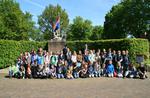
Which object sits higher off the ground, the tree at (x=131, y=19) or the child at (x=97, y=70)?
the tree at (x=131, y=19)

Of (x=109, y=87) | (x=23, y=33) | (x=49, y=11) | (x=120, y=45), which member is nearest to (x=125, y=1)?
(x=49, y=11)

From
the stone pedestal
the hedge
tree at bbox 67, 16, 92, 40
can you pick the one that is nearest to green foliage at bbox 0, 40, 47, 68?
the hedge

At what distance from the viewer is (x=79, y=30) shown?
74.9 m

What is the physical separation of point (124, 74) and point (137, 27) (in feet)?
137

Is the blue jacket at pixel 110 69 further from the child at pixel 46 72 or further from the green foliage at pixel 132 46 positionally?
the green foliage at pixel 132 46

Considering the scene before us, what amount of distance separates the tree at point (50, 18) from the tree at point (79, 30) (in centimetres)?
224

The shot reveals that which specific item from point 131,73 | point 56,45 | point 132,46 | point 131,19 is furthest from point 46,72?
point 131,19

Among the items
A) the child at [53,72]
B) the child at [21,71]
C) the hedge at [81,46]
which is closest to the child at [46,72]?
the child at [53,72]

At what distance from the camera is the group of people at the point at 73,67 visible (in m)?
21.4

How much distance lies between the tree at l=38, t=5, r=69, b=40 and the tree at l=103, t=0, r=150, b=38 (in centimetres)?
995

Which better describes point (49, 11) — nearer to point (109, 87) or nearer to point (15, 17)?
point (15, 17)

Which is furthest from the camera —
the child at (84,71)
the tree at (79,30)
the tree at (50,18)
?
the tree at (79,30)

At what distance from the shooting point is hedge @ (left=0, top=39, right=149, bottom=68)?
2958cm

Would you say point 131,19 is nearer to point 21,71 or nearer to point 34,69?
point 34,69
